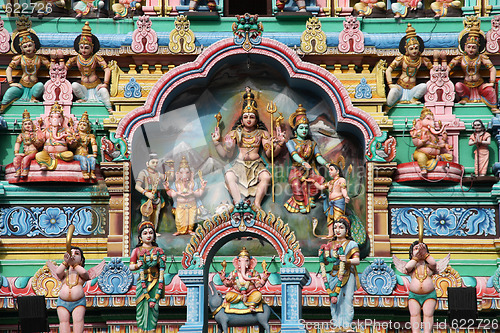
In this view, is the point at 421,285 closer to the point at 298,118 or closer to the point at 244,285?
the point at 244,285

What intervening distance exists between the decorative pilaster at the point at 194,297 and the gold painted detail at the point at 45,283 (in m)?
3.25

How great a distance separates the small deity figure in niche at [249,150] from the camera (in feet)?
80.4

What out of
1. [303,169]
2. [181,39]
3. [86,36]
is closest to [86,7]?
[86,36]

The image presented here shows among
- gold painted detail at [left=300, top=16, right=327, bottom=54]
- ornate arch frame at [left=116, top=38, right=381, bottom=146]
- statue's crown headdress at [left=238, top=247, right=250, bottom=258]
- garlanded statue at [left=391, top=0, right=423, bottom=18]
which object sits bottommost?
statue's crown headdress at [left=238, top=247, right=250, bottom=258]

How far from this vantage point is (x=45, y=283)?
2384 cm

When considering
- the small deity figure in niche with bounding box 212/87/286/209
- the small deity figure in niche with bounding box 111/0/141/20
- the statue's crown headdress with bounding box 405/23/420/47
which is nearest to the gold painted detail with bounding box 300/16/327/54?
the small deity figure in niche with bounding box 212/87/286/209

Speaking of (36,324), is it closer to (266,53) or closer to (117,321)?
(117,321)

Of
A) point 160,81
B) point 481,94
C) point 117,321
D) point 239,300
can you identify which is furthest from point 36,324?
point 481,94

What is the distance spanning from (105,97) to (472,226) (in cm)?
746

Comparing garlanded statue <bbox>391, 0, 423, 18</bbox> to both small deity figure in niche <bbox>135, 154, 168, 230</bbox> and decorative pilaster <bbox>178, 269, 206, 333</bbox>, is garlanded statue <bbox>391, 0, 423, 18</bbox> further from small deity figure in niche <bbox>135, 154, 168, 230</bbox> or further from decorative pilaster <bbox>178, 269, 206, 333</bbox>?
decorative pilaster <bbox>178, 269, 206, 333</bbox>

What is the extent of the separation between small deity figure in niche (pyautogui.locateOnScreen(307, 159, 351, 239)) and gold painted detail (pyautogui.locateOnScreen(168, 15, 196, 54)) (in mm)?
3635

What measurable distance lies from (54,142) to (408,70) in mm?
6940

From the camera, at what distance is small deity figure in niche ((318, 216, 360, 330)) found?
22234 millimetres

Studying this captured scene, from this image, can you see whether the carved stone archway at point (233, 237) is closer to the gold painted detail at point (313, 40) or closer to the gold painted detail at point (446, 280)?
the gold painted detail at point (446, 280)
